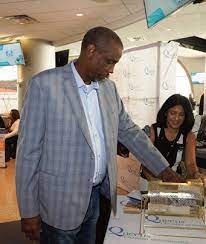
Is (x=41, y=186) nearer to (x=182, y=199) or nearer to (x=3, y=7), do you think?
(x=182, y=199)

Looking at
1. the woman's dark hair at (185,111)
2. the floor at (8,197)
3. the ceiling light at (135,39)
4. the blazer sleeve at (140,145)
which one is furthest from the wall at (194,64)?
the blazer sleeve at (140,145)

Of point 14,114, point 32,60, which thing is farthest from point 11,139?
point 32,60

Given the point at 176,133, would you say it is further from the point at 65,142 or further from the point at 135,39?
the point at 135,39

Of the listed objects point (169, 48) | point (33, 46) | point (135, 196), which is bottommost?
point (135, 196)

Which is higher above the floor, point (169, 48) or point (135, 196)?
point (169, 48)

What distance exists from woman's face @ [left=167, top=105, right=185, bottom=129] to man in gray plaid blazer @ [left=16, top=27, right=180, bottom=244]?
1100 millimetres

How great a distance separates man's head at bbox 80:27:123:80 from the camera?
138 centimetres

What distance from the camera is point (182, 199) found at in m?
1.43

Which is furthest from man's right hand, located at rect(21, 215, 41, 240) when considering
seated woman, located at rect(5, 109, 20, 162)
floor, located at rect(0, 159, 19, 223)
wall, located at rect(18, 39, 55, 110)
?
wall, located at rect(18, 39, 55, 110)

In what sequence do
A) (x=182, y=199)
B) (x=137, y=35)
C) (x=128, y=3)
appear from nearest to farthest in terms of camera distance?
(x=182, y=199), (x=128, y=3), (x=137, y=35)

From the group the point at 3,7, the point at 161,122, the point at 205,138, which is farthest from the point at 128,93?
the point at 3,7

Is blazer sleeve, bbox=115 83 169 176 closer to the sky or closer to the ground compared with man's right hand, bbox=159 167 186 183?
closer to the sky

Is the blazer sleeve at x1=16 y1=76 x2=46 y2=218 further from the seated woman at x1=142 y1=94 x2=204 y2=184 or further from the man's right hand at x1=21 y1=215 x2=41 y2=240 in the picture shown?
the seated woman at x1=142 y1=94 x2=204 y2=184

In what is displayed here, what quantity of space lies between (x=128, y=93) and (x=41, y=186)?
280 cm
